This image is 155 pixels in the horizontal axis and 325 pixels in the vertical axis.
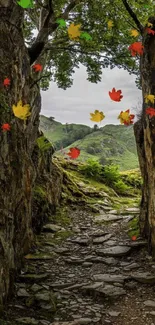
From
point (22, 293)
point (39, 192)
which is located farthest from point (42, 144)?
point (22, 293)

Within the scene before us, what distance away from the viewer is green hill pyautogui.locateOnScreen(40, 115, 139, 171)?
113 ft

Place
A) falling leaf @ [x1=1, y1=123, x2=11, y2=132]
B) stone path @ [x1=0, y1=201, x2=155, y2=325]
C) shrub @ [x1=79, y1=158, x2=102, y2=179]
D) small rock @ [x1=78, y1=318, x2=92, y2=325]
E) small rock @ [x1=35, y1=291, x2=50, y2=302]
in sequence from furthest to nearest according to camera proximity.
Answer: shrub @ [x1=79, y1=158, x2=102, y2=179] → small rock @ [x1=35, y1=291, x2=50, y2=302] → falling leaf @ [x1=1, y1=123, x2=11, y2=132] → stone path @ [x1=0, y1=201, x2=155, y2=325] → small rock @ [x1=78, y1=318, x2=92, y2=325]

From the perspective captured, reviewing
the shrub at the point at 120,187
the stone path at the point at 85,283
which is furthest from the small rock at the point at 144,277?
the shrub at the point at 120,187

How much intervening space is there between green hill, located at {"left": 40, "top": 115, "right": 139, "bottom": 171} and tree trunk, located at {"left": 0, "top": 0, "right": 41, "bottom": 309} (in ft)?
82.6

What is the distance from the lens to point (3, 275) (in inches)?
185

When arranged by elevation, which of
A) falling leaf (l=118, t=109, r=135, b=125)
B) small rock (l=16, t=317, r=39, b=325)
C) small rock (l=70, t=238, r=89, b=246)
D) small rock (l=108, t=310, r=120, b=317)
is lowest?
small rock (l=70, t=238, r=89, b=246)

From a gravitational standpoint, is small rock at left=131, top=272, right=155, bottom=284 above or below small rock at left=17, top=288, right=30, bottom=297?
above

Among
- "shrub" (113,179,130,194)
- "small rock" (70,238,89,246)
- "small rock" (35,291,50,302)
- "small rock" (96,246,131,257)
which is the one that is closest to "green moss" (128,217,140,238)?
"small rock" (96,246,131,257)

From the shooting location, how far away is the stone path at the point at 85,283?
15.2 feet

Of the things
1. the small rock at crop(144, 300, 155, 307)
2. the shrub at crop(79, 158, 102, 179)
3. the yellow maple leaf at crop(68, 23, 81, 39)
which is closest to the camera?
the small rock at crop(144, 300, 155, 307)

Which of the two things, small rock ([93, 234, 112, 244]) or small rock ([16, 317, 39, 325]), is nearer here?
small rock ([16, 317, 39, 325])

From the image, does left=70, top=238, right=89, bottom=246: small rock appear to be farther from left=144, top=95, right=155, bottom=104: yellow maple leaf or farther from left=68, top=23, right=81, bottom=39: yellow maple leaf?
left=68, top=23, right=81, bottom=39: yellow maple leaf

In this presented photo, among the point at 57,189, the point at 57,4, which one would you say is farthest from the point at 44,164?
the point at 57,4

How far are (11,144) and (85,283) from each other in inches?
110
